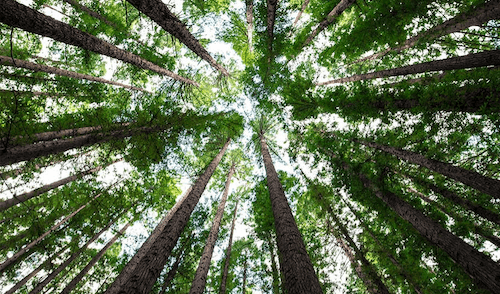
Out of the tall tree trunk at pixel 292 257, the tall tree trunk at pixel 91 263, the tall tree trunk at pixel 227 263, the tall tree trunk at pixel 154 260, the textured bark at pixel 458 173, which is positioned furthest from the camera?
the tall tree trunk at pixel 91 263

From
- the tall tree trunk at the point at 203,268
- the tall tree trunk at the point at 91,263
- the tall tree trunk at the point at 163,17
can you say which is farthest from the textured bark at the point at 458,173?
the tall tree trunk at the point at 91,263

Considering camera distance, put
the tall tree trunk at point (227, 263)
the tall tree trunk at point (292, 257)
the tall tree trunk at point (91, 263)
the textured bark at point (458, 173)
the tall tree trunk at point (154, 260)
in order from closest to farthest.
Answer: the tall tree trunk at point (292, 257) < the tall tree trunk at point (154, 260) < the textured bark at point (458, 173) < the tall tree trunk at point (227, 263) < the tall tree trunk at point (91, 263)

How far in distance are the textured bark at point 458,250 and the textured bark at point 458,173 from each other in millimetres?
1312

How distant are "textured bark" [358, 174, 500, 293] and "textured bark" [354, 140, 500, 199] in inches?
51.6

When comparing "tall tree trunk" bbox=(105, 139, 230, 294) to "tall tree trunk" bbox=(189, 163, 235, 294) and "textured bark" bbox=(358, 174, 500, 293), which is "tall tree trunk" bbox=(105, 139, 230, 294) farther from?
"textured bark" bbox=(358, 174, 500, 293)

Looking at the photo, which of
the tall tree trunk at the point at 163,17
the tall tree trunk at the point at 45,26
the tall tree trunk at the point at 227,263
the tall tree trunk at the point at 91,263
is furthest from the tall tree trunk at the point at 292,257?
the tall tree trunk at the point at 91,263

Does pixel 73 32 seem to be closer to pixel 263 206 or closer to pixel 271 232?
pixel 263 206

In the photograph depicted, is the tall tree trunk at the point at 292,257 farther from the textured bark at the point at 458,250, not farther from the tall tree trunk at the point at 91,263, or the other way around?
the tall tree trunk at the point at 91,263

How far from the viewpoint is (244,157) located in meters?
15.2

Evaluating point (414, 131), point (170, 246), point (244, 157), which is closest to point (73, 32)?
point (170, 246)

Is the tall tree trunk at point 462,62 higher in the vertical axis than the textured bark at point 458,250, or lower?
higher

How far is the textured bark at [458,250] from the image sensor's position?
4090 millimetres

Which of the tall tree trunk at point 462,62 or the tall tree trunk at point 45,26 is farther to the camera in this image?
the tall tree trunk at point 462,62

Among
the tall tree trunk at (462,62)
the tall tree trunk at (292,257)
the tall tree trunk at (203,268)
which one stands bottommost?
the tall tree trunk at (292,257)
